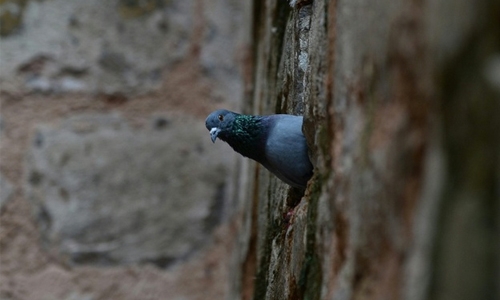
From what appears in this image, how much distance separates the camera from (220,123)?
1769 mm

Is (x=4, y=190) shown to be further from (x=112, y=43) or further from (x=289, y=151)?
(x=289, y=151)

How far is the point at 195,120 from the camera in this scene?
208 cm

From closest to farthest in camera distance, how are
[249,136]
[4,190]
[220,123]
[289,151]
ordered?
[289,151] < [249,136] < [220,123] < [4,190]

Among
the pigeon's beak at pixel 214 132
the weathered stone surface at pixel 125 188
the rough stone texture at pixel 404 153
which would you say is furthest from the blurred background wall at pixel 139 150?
the rough stone texture at pixel 404 153

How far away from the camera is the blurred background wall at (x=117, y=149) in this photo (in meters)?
1.97

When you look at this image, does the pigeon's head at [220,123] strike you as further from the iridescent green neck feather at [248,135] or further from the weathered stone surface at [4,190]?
the weathered stone surface at [4,190]

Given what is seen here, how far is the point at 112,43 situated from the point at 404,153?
1.46 m

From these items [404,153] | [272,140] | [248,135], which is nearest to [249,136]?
[248,135]

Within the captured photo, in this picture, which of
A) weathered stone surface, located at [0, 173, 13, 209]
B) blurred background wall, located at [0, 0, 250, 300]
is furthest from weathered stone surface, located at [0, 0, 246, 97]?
weathered stone surface, located at [0, 173, 13, 209]

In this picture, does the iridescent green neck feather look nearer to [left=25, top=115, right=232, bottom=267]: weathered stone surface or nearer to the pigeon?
the pigeon

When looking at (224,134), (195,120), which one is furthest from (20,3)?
(224,134)

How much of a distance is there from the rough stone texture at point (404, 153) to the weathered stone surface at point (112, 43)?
3.31ft

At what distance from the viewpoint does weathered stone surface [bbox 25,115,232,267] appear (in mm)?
1978

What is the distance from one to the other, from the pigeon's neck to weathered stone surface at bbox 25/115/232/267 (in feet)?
1.17
